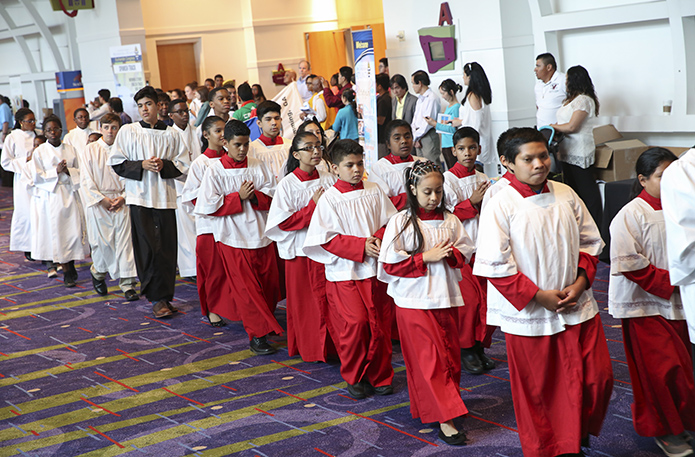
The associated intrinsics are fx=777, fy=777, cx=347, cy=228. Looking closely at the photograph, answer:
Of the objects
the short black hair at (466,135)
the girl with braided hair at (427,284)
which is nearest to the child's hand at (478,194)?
the short black hair at (466,135)

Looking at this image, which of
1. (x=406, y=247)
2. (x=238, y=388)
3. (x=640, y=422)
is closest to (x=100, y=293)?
(x=238, y=388)

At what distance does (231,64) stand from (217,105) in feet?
36.2

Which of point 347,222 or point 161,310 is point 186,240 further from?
point 347,222

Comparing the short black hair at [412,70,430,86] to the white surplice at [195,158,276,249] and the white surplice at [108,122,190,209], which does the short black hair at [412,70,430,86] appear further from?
the white surplice at [195,158,276,249]

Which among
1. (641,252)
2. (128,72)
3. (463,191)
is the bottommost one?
(641,252)

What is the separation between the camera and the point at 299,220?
16.8 feet

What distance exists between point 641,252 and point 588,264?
1.03ft

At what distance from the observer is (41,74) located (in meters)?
20.4

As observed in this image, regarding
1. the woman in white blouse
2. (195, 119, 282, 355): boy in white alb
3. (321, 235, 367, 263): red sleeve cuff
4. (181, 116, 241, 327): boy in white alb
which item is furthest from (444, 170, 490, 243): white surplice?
the woman in white blouse

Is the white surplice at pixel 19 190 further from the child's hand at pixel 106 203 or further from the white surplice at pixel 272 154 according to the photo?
the white surplice at pixel 272 154

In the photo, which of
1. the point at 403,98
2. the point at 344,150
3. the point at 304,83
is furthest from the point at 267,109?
the point at 304,83

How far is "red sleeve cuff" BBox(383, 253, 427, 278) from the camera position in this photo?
3.93 meters

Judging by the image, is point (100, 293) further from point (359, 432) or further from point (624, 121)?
point (624, 121)

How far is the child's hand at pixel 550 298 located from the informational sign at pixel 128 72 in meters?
13.1
